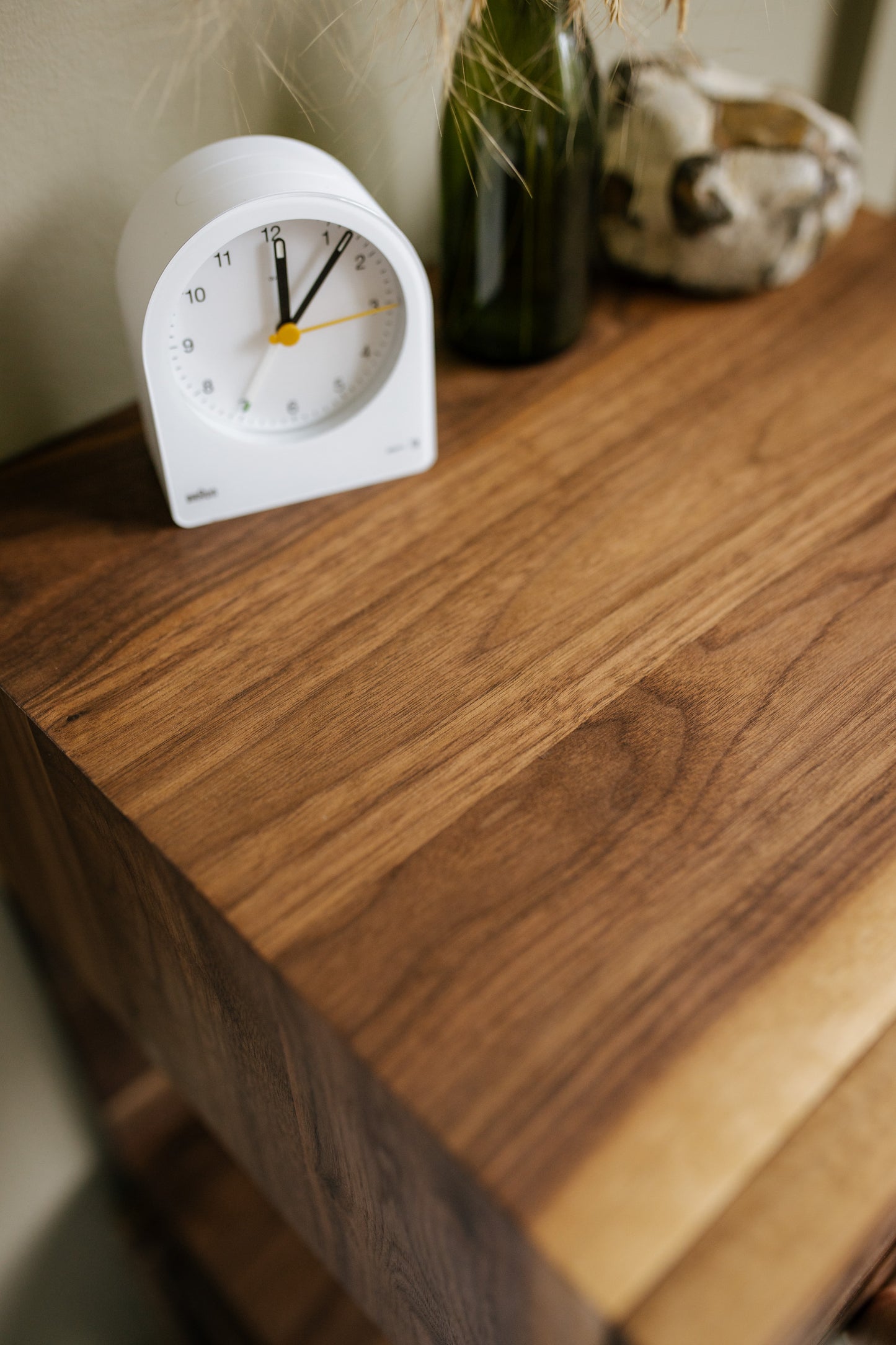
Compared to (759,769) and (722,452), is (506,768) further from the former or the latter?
(722,452)

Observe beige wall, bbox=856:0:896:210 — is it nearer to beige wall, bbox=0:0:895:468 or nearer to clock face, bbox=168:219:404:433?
beige wall, bbox=0:0:895:468

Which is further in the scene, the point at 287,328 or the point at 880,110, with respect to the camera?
the point at 880,110

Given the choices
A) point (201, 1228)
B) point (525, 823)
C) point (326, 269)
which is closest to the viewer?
point (525, 823)

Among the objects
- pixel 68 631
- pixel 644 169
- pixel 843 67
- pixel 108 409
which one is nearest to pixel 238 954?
pixel 68 631

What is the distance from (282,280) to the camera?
0.59m

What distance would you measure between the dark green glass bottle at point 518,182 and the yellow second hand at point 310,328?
0.10 m

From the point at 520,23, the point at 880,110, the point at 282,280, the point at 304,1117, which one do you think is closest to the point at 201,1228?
the point at 304,1117

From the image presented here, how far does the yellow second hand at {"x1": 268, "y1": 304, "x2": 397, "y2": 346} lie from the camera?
0.61 m

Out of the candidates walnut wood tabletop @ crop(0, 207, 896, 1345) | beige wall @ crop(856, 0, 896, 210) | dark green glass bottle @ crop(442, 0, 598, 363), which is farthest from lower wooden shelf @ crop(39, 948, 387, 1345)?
beige wall @ crop(856, 0, 896, 210)

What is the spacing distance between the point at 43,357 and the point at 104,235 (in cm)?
9

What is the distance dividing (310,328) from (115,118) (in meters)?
0.18

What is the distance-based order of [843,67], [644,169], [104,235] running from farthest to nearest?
1. [843,67]
2. [644,169]
3. [104,235]

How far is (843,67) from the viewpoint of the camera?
105cm

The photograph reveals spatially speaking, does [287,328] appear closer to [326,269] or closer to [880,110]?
[326,269]
